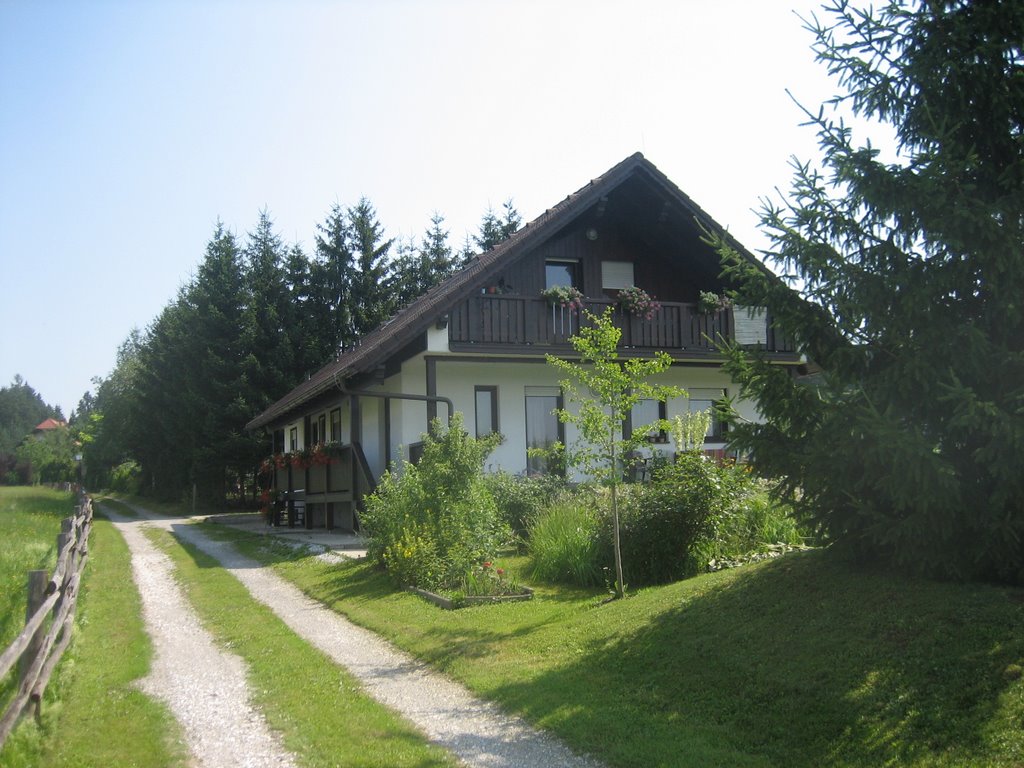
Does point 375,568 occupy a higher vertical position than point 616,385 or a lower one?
lower

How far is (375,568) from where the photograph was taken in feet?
43.0

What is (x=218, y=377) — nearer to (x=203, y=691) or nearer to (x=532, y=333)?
(x=532, y=333)

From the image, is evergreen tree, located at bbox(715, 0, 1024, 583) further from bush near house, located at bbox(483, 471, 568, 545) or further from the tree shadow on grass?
bush near house, located at bbox(483, 471, 568, 545)

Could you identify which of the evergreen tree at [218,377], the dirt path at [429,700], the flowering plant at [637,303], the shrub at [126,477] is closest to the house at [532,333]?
the flowering plant at [637,303]

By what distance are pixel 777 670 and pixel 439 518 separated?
22.1 ft

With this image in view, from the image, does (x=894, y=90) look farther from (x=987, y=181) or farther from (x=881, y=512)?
(x=881, y=512)

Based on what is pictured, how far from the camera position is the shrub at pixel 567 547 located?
11078 mm

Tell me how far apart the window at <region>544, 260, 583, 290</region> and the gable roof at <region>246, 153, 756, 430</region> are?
51.8 inches

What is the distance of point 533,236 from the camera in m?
17.9

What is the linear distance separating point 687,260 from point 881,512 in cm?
1469

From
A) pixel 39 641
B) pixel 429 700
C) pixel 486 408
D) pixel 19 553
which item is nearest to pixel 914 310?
pixel 429 700

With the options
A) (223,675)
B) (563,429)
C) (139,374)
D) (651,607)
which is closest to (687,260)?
(563,429)

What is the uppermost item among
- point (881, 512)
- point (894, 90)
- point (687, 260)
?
point (687, 260)

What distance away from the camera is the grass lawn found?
16.5 ft
